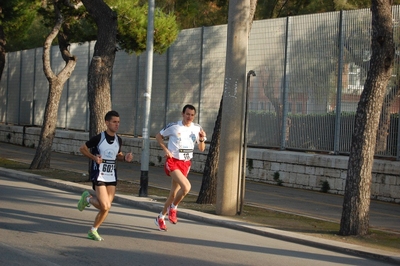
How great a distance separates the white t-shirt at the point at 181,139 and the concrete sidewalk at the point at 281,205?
180cm

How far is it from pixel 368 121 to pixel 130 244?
427 cm

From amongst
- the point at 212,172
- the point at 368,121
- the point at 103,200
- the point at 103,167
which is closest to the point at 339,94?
the point at 212,172

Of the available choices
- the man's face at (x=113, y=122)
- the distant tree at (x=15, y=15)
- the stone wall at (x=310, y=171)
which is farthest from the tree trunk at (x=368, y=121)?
Answer: the distant tree at (x=15, y=15)

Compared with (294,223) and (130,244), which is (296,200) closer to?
(294,223)

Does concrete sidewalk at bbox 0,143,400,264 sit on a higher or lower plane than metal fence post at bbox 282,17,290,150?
lower

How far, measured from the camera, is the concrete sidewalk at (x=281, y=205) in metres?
10.9

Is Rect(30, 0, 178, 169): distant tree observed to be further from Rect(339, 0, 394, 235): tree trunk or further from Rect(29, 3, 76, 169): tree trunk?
Rect(339, 0, 394, 235): tree trunk

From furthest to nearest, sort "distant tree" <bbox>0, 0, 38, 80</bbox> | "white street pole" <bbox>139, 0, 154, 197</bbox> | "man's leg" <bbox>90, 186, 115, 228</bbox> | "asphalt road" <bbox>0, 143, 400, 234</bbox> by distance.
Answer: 1. "distant tree" <bbox>0, 0, 38, 80</bbox>
2. "white street pole" <bbox>139, 0, 154, 197</bbox>
3. "asphalt road" <bbox>0, 143, 400, 234</bbox>
4. "man's leg" <bbox>90, 186, 115, 228</bbox>

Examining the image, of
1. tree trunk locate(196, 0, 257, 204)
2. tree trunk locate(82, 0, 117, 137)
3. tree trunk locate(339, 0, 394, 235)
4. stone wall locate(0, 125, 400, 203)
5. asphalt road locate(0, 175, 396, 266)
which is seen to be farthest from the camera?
tree trunk locate(82, 0, 117, 137)

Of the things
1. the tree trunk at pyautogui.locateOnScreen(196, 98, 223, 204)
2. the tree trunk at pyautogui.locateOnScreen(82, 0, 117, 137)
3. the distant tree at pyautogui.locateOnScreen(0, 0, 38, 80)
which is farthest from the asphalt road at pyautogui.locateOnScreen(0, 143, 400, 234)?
the distant tree at pyautogui.locateOnScreen(0, 0, 38, 80)

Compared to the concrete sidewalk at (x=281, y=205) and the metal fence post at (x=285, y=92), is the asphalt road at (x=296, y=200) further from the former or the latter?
the metal fence post at (x=285, y=92)

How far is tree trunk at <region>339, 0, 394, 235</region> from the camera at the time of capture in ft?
36.2

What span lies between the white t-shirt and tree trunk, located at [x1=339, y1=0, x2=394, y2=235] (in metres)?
2.62

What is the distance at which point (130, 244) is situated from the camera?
9867mm
